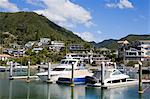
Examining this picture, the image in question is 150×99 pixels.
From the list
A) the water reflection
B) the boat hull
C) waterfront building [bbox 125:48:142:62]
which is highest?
waterfront building [bbox 125:48:142:62]

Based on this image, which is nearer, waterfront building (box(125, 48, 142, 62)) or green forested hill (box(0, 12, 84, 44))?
waterfront building (box(125, 48, 142, 62))

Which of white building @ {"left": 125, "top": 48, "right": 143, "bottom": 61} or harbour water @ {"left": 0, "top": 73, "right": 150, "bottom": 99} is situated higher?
white building @ {"left": 125, "top": 48, "right": 143, "bottom": 61}

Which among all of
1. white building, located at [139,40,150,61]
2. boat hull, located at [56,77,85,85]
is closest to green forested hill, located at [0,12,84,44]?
white building, located at [139,40,150,61]

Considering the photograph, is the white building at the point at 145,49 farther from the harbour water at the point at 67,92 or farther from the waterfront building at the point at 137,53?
the harbour water at the point at 67,92

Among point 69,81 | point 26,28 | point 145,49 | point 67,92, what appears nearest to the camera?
point 67,92

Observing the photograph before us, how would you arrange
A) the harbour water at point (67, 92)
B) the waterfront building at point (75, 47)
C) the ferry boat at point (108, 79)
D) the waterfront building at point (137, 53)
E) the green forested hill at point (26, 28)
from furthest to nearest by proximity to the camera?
the green forested hill at point (26, 28) → the waterfront building at point (75, 47) → the waterfront building at point (137, 53) → the ferry boat at point (108, 79) → the harbour water at point (67, 92)

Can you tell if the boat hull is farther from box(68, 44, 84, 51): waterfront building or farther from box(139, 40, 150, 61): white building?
box(68, 44, 84, 51): waterfront building

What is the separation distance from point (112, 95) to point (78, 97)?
2650 mm

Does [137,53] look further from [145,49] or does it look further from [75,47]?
[75,47]

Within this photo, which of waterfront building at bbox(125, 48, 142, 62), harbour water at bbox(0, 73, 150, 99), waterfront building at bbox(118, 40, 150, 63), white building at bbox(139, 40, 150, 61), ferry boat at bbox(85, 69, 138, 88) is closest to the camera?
harbour water at bbox(0, 73, 150, 99)

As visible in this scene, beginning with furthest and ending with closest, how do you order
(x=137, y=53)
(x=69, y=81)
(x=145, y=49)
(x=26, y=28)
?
(x=26, y=28)
(x=145, y=49)
(x=137, y=53)
(x=69, y=81)

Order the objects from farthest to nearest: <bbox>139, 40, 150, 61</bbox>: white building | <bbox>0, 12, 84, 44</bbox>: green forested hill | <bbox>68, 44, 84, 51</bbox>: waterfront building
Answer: <bbox>0, 12, 84, 44</bbox>: green forested hill
<bbox>68, 44, 84, 51</bbox>: waterfront building
<bbox>139, 40, 150, 61</bbox>: white building

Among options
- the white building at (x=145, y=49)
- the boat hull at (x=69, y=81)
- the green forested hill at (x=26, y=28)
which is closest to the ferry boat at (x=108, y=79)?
the boat hull at (x=69, y=81)

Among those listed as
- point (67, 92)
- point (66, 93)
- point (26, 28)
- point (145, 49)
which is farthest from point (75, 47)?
point (66, 93)
